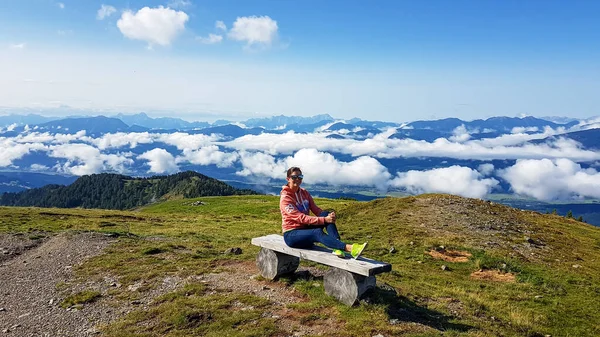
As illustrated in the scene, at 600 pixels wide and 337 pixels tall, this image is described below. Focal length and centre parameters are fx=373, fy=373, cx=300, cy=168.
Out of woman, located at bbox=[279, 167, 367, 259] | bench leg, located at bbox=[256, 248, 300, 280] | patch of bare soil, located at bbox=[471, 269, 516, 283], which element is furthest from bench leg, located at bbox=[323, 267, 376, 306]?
patch of bare soil, located at bbox=[471, 269, 516, 283]

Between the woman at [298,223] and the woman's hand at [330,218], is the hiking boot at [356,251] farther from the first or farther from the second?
the woman's hand at [330,218]

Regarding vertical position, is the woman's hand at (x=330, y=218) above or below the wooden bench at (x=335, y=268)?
above

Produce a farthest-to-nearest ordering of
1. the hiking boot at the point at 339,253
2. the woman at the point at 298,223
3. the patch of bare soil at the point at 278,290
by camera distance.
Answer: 1. the woman at the point at 298,223
2. the hiking boot at the point at 339,253
3. the patch of bare soil at the point at 278,290

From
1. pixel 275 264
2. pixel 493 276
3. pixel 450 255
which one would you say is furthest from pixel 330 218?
pixel 450 255

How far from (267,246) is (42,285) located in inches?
420

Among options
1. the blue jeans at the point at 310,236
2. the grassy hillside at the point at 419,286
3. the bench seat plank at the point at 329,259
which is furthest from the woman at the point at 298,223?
the grassy hillside at the point at 419,286

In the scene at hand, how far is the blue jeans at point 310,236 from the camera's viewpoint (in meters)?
13.2

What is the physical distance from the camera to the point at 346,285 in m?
12.1

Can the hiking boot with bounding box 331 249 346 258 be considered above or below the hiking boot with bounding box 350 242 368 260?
below

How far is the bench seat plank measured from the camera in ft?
37.1

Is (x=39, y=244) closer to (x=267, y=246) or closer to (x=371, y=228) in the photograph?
(x=267, y=246)

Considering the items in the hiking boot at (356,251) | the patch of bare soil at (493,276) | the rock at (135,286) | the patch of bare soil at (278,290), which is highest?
the hiking boot at (356,251)

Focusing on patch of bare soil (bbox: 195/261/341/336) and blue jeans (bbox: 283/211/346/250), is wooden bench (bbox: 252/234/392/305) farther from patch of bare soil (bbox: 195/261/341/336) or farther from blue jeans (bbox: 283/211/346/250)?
patch of bare soil (bbox: 195/261/341/336)

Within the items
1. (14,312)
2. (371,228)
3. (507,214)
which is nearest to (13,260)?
(14,312)
